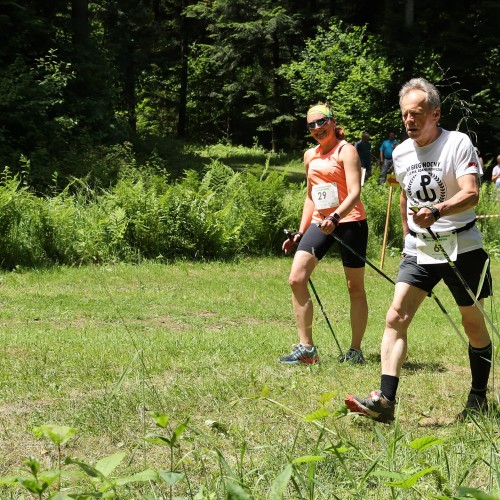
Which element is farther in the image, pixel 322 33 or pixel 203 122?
pixel 203 122

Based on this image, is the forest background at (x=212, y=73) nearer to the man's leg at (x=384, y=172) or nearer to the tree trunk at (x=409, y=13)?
the tree trunk at (x=409, y=13)

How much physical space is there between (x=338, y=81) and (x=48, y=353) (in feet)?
94.5

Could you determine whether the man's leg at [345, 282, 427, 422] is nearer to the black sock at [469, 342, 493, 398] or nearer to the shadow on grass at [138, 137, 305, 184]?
the black sock at [469, 342, 493, 398]

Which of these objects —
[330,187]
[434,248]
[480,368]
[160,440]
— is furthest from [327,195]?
[160,440]

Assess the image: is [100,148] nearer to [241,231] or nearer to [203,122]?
[241,231]

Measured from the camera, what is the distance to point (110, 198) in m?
13.6

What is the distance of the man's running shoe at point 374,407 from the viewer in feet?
14.5

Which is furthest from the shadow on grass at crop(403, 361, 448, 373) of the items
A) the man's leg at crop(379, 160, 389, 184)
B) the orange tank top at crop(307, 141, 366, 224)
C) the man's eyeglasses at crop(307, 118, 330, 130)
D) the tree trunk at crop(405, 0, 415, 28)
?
the tree trunk at crop(405, 0, 415, 28)

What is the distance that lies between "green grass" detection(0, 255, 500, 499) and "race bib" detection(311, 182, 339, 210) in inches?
47.9

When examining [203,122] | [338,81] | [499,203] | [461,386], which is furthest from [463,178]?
[203,122]

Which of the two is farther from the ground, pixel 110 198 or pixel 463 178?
pixel 463 178

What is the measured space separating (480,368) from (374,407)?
0.87 m

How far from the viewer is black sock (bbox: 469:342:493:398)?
16.5 ft

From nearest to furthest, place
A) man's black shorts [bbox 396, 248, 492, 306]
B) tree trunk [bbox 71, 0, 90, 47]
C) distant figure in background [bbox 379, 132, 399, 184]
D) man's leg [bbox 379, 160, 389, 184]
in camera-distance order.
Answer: man's black shorts [bbox 396, 248, 492, 306], tree trunk [bbox 71, 0, 90, 47], man's leg [bbox 379, 160, 389, 184], distant figure in background [bbox 379, 132, 399, 184]
